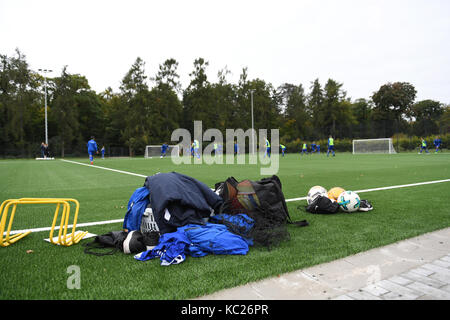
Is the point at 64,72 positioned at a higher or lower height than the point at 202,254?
higher

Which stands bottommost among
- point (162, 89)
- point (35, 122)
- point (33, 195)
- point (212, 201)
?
point (33, 195)

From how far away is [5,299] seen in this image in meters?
2.59

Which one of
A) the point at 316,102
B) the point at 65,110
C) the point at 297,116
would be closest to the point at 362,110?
the point at 316,102

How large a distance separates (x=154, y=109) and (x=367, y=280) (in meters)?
60.4

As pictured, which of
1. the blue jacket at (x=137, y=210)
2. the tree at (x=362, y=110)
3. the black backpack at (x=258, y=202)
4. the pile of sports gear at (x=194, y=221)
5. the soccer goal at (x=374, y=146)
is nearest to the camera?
the pile of sports gear at (x=194, y=221)

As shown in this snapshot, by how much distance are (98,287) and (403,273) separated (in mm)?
2914

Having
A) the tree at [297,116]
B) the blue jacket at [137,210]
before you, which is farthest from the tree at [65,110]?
the blue jacket at [137,210]

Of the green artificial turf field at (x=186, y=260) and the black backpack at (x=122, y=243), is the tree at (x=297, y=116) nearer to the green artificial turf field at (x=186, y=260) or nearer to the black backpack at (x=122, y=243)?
the green artificial turf field at (x=186, y=260)

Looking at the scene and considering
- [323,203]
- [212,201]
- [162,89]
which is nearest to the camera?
[212,201]

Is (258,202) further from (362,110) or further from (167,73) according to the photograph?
(362,110)

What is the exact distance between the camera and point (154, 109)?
60094 millimetres

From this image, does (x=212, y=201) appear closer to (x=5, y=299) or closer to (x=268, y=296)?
(x=268, y=296)

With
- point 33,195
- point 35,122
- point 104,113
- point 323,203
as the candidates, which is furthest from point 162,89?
point 323,203

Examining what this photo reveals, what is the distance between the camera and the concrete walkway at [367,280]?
2.51 m
